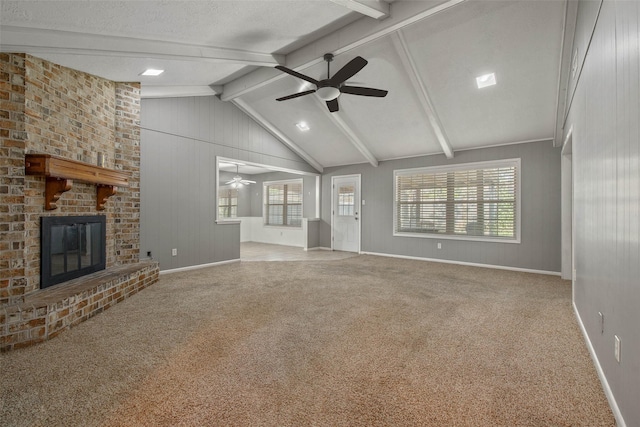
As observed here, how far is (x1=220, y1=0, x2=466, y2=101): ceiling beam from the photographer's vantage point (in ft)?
10.2

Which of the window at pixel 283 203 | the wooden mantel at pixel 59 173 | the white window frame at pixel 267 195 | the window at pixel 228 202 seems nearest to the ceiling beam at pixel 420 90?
the wooden mantel at pixel 59 173

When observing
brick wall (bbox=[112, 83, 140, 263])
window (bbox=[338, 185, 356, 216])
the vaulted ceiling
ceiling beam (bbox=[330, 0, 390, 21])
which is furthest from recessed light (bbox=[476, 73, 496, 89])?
brick wall (bbox=[112, 83, 140, 263])

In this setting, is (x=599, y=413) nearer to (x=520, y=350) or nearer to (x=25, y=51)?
(x=520, y=350)

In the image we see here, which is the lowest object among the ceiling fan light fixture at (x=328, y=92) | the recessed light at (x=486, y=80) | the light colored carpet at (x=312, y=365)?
the light colored carpet at (x=312, y=365)

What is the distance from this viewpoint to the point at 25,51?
2762 mm

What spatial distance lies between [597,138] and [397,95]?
3.11 metres

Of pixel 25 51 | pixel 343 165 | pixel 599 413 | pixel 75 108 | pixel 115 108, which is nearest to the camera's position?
pixel 599 413

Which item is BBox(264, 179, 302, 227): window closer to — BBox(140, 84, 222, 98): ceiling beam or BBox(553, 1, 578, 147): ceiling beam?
BBox(140, 84, 222, 98): ceiling beam

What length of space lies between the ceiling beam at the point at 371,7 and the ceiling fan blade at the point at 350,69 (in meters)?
0.44

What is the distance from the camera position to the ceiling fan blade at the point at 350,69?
332 cm

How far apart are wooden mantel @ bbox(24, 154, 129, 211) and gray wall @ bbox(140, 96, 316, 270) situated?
3.67 ft

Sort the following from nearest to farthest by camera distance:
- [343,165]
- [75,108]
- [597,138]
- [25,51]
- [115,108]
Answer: [597,138], [25,51], [75,108], [115,108], [343,165]

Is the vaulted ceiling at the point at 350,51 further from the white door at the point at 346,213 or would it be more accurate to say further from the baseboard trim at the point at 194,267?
the baseboard trim at the point at 194,267

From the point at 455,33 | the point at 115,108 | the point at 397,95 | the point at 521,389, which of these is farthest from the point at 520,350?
the point at 115,108
